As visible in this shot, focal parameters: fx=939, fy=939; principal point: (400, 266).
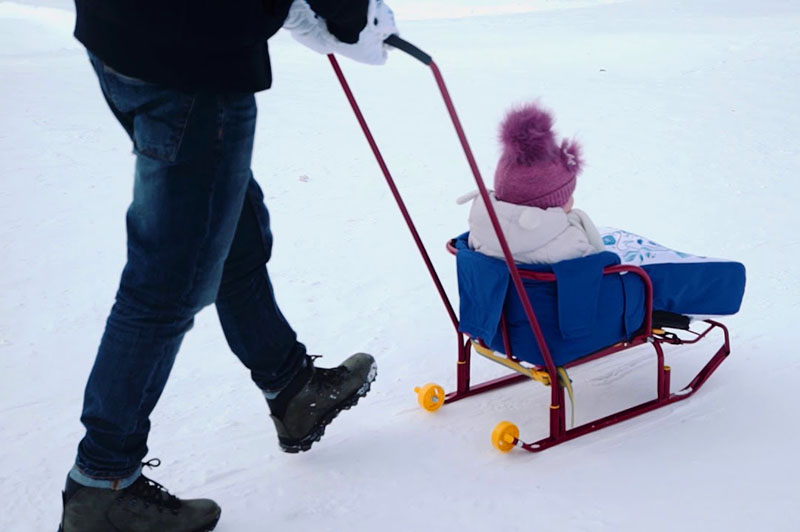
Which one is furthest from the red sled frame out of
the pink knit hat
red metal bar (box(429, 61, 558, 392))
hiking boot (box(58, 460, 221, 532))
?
hiking boot (box(58, 460, 221, 532))

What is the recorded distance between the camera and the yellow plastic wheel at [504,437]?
6.54 feet

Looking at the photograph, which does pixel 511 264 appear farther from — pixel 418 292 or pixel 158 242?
pixel 418 292

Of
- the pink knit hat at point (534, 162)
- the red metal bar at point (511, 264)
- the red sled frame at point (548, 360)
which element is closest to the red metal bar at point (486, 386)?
the red sled frame at point (548, 360)

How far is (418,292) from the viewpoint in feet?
10.1

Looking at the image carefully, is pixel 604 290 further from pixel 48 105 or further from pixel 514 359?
pixel 48 105

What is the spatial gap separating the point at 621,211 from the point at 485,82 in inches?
91.7

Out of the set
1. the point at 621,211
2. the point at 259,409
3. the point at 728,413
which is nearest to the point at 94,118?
the point at 621,211

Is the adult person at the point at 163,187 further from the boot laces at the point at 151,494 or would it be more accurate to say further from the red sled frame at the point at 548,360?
the red sled frame at the point at 548,360

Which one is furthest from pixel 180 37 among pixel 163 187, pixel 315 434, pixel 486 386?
pixel 486 386

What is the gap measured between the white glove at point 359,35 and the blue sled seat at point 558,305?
560 millimetres

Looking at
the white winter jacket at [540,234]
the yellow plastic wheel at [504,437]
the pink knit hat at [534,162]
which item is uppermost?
the pink knit hat at [534,162]

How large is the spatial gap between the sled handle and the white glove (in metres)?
0.01

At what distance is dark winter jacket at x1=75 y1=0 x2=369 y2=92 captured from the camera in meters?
1.42

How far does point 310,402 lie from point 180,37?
2.65 feet
